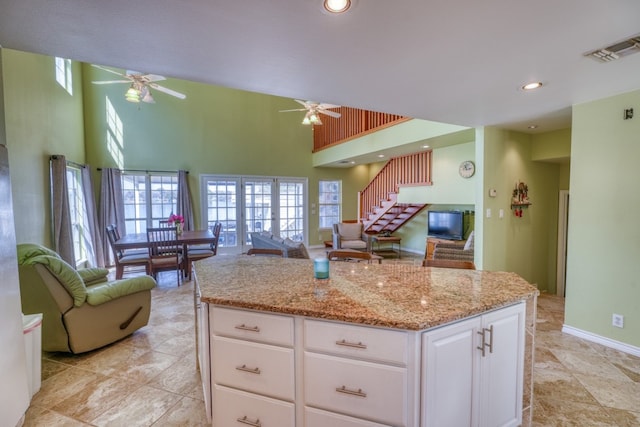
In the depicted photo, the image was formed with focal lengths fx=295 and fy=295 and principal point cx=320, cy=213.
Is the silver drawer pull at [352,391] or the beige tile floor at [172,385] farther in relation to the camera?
the beige tile floor at [172,385]

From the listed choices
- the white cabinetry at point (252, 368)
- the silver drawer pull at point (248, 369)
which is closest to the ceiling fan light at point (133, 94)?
the white cabinetry at point (252, 368)

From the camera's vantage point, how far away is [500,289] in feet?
5.66

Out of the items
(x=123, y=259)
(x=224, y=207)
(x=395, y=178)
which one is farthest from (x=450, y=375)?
(x=224, y=207)

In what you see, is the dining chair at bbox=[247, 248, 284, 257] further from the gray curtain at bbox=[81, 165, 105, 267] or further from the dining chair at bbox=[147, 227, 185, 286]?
the gray curtain at bbox=[81, 165, 105, 267]

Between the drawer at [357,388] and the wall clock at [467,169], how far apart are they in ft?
13.8

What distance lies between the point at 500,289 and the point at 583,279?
2.11 meters

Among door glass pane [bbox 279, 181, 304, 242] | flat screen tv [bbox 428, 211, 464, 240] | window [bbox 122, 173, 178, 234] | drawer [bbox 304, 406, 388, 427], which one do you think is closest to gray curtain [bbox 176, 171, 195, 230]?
window [bbox 122, 173, 178, 234]

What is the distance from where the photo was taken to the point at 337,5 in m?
1.44

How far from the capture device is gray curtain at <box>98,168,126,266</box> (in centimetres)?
605

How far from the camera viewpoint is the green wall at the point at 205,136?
620 cm

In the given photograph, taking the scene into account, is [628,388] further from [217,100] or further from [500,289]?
[217,100]

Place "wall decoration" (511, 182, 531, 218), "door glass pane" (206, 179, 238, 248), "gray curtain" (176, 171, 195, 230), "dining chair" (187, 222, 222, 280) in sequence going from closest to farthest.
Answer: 1. "wall decoration" (511, 182, 531, 218)
2. "dining chair" (187, 222, 222, 280)
3. "gray curtain" (176, 171, 195, 230)
4. "door glass pane" (206, 179, 238, 248)

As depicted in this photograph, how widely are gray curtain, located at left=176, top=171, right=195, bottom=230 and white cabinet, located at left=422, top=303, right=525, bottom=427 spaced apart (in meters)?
6.55

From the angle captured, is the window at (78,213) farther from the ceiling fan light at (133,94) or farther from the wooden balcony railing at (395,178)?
the wooden balcony railing at (395,178)
